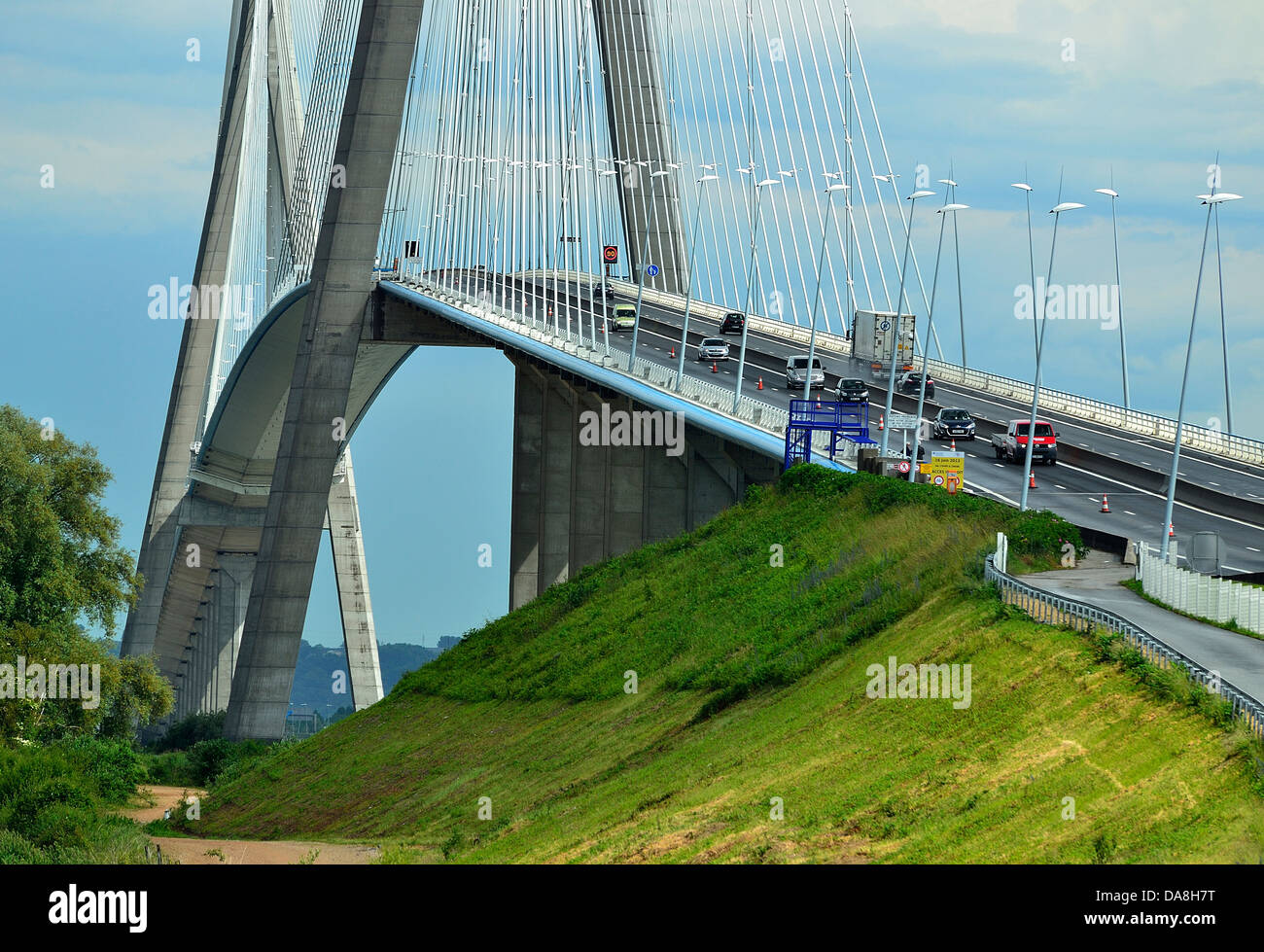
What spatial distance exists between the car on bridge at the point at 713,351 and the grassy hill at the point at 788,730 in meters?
21.3

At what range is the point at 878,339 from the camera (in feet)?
196

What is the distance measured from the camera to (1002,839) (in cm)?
1694

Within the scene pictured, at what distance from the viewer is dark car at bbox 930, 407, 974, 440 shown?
51.3 m

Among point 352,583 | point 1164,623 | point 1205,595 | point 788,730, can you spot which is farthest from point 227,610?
point 1164,623

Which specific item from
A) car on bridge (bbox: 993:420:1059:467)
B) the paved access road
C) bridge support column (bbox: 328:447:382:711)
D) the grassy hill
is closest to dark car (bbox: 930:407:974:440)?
car on bridge (bbox: 993:420:1059:467)

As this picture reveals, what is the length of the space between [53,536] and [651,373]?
1477cm

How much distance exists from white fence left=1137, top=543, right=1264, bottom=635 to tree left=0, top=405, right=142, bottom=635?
2511cm

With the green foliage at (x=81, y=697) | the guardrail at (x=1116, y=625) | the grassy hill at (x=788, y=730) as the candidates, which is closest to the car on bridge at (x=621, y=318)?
the grassy hill at (x=788, y=730)

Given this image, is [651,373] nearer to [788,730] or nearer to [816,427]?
[816,427]

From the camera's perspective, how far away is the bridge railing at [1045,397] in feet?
163

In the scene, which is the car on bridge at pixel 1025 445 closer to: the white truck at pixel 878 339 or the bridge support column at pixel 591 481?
the bridge support column at pixel 591 481

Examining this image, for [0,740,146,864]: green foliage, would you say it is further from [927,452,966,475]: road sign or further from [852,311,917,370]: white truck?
[852,311,917,370]: white truck
